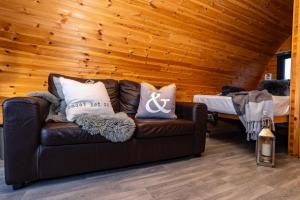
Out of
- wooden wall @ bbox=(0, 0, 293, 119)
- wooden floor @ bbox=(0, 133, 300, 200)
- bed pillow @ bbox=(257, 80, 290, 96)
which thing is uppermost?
wooden wall @ bbox=(0, 0, 293, 119)

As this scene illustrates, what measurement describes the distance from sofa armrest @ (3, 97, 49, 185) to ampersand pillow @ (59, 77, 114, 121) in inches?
15.2

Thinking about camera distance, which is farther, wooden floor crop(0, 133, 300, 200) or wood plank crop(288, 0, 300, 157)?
wood plank crop(288, 0, 300, 157)

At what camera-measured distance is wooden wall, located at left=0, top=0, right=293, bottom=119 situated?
6.73ft

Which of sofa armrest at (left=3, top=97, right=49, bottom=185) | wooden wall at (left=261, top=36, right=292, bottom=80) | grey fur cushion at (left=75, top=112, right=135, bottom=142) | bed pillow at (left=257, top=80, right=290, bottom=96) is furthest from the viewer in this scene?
wooden wall at (left=261, top=36, right=292, bottom=80)

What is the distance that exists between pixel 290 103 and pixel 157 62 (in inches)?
69.5

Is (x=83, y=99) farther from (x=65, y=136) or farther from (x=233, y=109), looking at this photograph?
(x=233, y=109)

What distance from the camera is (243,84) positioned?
4352 millimetres

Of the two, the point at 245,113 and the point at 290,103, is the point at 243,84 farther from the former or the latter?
the point at 245,113

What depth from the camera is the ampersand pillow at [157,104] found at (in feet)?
7.14

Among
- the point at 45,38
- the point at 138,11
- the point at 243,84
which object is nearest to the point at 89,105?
the point at 45,38

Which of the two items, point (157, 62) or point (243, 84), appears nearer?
point (157, 62)

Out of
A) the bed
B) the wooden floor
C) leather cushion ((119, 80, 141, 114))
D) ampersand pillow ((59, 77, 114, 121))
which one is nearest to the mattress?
the bed

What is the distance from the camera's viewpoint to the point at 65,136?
1.55 metres

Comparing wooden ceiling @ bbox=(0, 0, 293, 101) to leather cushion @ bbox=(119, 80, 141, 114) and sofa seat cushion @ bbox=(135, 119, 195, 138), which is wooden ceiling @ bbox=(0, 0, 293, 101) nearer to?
leather cushion @ bbox=(119, 80, 141, 114)
